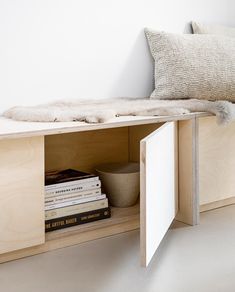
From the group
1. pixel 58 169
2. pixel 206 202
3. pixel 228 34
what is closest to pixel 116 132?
pixel 58 169

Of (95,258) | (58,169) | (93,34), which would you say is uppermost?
(93,34)

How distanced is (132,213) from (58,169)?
1.17ft

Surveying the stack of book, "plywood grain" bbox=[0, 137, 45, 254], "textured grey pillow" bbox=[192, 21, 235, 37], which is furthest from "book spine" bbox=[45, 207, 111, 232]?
"textured grey pillow" bbox=[192, 21, 235, 37]

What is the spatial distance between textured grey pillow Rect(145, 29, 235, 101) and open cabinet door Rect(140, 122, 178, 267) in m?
0.35

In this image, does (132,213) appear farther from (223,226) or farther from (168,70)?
(168,70)

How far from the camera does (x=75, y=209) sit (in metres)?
1.55

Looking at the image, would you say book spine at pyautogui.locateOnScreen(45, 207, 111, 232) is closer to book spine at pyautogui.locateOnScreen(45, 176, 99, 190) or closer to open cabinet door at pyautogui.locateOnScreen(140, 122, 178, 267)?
book spine at pyautogui.locateOnScreen(45, 176, 99, 190)

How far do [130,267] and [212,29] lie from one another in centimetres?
136

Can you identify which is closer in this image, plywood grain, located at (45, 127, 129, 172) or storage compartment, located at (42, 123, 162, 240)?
storage compartment, located at (42, 123, 162, 240)

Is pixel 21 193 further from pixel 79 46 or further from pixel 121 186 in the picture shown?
pixel 79 46

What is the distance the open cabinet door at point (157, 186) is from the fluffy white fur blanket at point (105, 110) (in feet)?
0.31

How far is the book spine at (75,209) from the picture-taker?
58.9 inches

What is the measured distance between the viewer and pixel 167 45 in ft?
6.56

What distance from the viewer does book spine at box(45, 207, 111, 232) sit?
4.89 ft
